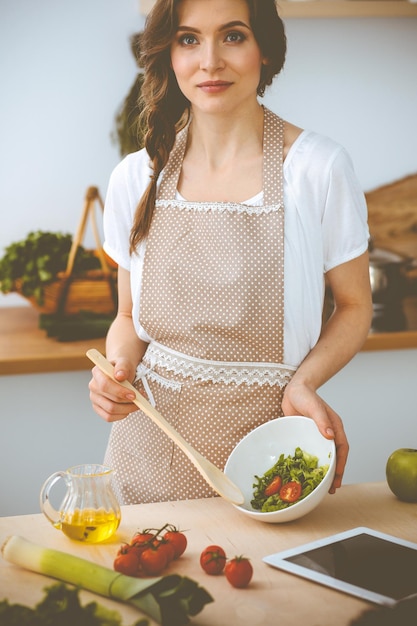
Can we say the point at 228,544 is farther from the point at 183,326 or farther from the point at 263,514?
the point at 183,326

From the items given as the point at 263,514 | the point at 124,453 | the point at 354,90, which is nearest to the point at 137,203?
the point at 124,453

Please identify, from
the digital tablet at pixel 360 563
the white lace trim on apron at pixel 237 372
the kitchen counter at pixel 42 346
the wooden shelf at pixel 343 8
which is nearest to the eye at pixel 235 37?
the white lace trim on apron at pixel 237 372

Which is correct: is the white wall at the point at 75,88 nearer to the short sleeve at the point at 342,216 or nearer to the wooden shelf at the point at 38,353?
the wooden shelf at the point at 38,353

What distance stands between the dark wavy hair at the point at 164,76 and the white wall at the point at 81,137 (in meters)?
1.17

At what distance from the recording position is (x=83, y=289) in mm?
2723

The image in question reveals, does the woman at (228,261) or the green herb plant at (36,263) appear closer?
the woman at (228,261)

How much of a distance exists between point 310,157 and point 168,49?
334mm

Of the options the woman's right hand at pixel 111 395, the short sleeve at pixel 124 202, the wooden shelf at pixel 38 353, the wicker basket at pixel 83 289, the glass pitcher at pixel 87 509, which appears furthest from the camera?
the wicker basket at pixel 83 289

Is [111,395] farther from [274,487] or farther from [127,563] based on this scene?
[127,563]

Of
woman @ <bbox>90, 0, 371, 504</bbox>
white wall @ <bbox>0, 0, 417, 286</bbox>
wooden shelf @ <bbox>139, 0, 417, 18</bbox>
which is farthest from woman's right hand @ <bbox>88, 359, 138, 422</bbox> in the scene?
wooden shelf @ <bbox>139, 0, 417, 18</bbox>

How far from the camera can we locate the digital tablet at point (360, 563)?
3.39 ft

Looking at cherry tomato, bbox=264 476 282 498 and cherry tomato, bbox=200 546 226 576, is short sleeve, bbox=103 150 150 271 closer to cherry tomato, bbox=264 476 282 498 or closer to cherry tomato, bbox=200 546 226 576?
cherry tomato, bbox=264 476 282 498

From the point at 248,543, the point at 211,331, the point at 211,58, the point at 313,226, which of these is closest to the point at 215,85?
the point at 211,58

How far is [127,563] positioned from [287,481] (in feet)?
1.08
